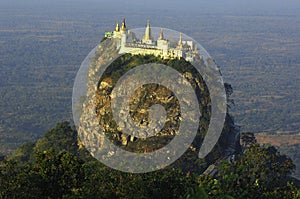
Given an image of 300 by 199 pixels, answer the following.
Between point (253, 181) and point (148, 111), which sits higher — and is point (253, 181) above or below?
above

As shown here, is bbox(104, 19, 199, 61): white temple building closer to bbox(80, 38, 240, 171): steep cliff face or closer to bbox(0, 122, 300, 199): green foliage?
bbox(80, 38, 240, 171): steep cliff face

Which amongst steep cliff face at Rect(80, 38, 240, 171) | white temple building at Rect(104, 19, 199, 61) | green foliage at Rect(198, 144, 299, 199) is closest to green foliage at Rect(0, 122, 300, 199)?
green foliage at Rect(198, 144, 299, 199)

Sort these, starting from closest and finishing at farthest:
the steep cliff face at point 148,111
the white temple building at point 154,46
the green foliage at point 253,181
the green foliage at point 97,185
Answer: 1. the green foliage at point 97,185
2. the green foliage at point 253,181
3. the steep cliff face at point 148,111
4. the white temple building at point 154,46

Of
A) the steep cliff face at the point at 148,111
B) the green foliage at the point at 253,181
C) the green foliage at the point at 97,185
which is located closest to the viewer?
the green foliage at the point at 97,185

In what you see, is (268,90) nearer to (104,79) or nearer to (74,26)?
Result: (104,79)

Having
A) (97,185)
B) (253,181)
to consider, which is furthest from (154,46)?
(97,185)

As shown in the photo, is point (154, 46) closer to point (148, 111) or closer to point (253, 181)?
point (148, 111)

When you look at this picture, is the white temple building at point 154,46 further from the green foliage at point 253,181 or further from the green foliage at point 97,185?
the green foliage at point 97,185

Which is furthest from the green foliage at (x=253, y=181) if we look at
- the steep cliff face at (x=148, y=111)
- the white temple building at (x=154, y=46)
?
the white temple building at (x=154, y=46)

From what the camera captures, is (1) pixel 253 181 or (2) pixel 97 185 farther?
(1) pixel 253 181
